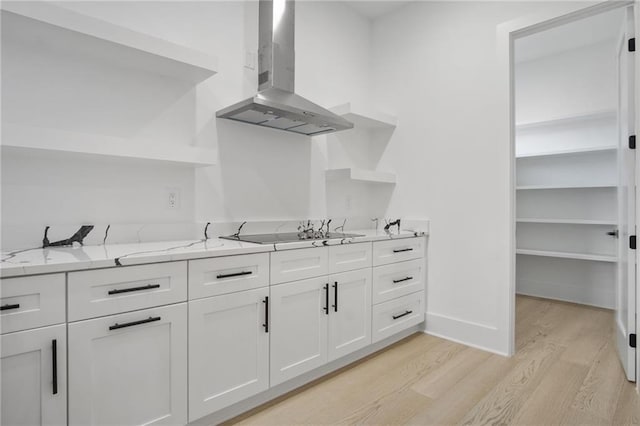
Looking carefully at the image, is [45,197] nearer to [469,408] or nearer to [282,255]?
[282,255]

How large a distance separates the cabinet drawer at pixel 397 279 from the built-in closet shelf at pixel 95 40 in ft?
5.53

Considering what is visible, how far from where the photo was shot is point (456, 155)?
9.00 feet

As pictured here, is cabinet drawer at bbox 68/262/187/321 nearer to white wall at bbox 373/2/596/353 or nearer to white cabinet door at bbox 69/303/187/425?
white cabinet door at bbox 69/303/187/425

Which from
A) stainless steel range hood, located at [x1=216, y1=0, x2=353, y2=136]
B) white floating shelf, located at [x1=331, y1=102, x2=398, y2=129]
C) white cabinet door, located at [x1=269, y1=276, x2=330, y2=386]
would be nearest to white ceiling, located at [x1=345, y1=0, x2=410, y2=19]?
white floating shelf, located at [x1=331, y1=102, x2=398, y2=129]

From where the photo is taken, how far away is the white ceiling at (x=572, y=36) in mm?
3233

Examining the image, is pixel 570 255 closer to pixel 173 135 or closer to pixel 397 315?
pixel 397 315

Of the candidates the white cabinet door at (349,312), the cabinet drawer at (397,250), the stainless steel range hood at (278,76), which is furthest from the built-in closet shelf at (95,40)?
the cabinet drawer at (397,250)

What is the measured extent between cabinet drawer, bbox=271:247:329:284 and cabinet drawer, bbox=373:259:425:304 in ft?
1.68

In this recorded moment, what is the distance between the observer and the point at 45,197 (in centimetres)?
162

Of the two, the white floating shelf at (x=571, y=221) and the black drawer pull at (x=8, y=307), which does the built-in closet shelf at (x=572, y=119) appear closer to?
the white floating shelf at (x=571, y=221)

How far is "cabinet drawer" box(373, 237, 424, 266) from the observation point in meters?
2.41

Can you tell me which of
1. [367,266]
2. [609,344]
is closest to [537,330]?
[609,344]

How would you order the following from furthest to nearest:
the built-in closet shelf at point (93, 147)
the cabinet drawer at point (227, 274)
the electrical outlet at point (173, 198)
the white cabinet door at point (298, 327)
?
the electrical outlet at point (173, 198) → the white cabinet door at point (298, 327) → the cabinet drawer at point (227, 274) → the built-in closet shelf at point (93, 147)

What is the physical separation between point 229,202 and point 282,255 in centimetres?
65
